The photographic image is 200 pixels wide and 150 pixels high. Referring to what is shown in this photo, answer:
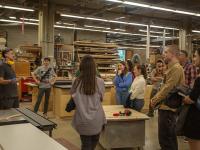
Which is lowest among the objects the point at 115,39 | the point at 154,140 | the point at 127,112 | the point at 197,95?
the point at 154,140

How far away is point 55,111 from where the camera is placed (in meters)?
7.81

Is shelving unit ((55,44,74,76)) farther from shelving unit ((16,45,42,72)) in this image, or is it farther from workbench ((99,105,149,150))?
workbench ((99,105,149,150))

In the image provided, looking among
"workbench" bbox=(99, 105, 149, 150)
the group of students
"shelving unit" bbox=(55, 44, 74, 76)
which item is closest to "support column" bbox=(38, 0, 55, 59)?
"shelving unit" bbox=(55, 44, 74, 76)

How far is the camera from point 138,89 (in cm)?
497

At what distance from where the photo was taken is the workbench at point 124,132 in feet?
14.4

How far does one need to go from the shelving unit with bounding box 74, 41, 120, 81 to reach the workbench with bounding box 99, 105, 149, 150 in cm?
471

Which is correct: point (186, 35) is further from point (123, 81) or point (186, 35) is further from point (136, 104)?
point (136, 104)

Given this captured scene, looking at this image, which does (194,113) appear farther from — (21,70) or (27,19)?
(27,19)

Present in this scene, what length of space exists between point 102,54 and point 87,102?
6619mm

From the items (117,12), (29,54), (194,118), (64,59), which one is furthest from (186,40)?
(194,118)

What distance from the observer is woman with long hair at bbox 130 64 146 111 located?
498cm

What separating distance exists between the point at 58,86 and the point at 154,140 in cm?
308

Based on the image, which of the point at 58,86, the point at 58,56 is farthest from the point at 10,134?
the point at 58,56

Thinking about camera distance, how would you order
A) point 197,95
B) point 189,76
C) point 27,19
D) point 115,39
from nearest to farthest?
point 197,95 → point 189,76 → point 27,19 → point 115,39
